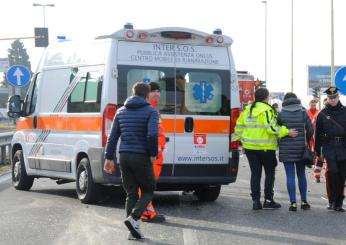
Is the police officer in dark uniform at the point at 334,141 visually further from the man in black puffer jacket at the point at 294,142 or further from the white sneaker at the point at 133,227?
the white sneaker at the point at 133,227

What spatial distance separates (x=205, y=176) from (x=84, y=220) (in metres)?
2.22

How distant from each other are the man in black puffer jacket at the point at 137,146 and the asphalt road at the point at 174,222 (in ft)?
1.64

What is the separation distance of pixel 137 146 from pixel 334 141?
3615 mm

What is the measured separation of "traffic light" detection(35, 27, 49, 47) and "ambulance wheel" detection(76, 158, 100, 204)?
24471 millimetres

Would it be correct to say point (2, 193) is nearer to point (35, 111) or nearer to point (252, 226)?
point (35, 111)

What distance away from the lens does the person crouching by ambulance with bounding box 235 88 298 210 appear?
11.4 metres

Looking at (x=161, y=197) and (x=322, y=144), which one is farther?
(x=161, y=197)

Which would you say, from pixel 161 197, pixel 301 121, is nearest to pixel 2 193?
pixel 161 197

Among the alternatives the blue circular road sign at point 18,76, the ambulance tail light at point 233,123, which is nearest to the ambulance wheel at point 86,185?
the ambulance tail light at point 233,123

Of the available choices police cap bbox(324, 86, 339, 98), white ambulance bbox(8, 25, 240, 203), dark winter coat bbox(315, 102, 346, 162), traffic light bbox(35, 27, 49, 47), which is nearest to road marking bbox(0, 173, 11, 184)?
white ambulance bbox(8, 25, 240, 203)

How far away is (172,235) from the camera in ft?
29.5

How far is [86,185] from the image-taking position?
1177cm

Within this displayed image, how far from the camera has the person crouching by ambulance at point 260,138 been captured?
1145cm

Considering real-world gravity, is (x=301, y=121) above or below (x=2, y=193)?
above
